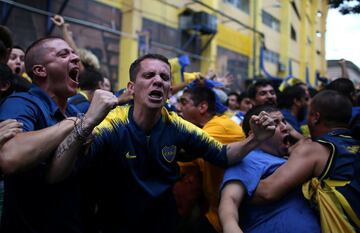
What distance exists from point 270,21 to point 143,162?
23190mm

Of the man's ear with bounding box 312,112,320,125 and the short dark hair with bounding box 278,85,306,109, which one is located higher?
the short dark hair with bounding box 278,85,306,109

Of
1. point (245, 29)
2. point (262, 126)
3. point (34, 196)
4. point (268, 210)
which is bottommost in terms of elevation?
point (268, 210)

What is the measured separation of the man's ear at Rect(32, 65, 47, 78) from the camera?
87.0 inches

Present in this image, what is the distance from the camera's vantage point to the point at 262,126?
240 centimetres

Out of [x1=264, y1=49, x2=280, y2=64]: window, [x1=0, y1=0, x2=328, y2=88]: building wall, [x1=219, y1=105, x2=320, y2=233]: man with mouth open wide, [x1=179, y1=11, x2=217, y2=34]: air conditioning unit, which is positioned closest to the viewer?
[x1=219, y1=105, x2=320, y2=233]: man with mouth open wide

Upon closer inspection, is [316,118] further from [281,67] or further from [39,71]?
[281,67]

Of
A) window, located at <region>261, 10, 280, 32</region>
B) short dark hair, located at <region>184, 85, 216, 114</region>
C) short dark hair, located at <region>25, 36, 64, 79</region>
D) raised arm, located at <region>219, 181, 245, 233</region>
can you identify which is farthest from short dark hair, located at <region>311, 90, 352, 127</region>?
window, located at <region>261, 10, 280, 32</region>

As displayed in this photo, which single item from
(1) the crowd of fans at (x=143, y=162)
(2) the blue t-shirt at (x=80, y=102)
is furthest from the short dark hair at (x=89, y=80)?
(1) the crowd of fans at (x=143, y=162)

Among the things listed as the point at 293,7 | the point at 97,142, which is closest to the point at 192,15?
the point at 293,7

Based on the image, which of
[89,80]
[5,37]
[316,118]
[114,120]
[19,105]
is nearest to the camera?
[19,105]

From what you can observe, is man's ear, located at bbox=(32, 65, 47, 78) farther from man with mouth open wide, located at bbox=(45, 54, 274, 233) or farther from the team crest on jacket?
the team crest on jacket

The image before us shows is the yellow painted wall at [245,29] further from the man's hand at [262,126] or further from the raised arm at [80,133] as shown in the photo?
the raised arm at [80,133]

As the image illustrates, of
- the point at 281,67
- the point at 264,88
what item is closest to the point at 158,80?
the point at 264,88

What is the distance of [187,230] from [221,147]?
757 millimetres
